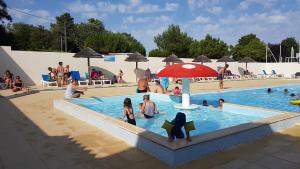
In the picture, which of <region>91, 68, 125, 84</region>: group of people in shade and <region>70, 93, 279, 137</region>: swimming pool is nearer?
<region>70, 93, 279, 137</region>: swimming pool

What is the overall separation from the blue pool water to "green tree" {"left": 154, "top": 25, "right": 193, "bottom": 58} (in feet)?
105

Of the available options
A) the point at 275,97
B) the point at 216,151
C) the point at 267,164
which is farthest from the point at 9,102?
the point at 275,97

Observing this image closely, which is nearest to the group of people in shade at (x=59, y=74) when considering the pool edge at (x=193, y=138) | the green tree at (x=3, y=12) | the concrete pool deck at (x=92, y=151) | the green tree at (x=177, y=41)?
the concrete pool deck at (x=92, y=151)

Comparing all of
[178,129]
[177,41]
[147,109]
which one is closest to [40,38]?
[177,41]

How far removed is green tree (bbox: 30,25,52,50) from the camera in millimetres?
55544

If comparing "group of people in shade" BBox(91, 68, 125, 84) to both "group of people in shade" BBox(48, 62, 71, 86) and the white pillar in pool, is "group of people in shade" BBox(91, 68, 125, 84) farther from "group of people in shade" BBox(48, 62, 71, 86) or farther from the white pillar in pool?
the white pillar in pool

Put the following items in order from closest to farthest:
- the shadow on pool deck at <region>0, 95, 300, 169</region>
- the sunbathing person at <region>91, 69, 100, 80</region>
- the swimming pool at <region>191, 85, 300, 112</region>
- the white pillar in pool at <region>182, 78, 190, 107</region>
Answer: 1. the shadow on pool deck at <region>0, 95, 300, 169</region>
2. the white pillar in pool at <region>182, 78, 190, 107</region>
3. the swimming pool at <region>191, 85, 300, 112</region>
4. the sunbathing person at <region>91, 69, 100, 80</region>

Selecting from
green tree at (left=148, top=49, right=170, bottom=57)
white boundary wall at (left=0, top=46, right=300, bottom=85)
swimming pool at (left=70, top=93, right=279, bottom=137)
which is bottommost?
swimming pool at (left=70, top=93, right=279, bottom=137)

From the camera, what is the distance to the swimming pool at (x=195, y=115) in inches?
311

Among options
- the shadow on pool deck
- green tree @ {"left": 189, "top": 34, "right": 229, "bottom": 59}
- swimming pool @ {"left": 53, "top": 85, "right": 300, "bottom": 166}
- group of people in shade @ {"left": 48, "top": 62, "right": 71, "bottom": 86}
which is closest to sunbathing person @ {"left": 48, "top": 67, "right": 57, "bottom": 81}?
group of people in shade @ {"left": 48, "top": 62, "right": 71, "bottom": 86}

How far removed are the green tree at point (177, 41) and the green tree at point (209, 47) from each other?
1156 mm

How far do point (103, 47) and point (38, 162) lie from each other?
39.1 meters

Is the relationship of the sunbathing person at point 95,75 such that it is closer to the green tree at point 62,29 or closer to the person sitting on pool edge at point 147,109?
the person sitting on pool edge at point 147,109

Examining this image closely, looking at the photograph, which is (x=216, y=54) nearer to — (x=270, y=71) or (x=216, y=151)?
(x=270, y=71)
